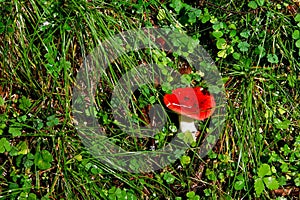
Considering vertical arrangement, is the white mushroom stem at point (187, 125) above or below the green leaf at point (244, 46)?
below

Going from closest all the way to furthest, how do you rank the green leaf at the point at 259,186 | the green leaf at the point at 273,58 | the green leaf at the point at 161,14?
1. the green leaf at the point at 259,186
2. the green leaf at the point at 273,58
3. the green leaf at the point at 161,14

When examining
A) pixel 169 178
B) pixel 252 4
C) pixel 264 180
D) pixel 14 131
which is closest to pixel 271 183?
pixel 264 180

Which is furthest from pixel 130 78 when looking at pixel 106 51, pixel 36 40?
pixel 36 40

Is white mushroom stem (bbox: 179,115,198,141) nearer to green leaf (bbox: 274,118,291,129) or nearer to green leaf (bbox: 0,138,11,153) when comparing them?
green leaf (bbox: 274,118,291,129)

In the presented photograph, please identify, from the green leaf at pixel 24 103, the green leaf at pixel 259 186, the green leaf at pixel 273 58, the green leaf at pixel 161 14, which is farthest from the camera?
the green leaf at pixel 161 14

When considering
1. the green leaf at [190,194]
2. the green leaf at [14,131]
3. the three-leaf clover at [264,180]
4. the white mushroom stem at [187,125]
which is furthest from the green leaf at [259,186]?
the green leaf at [14,131]

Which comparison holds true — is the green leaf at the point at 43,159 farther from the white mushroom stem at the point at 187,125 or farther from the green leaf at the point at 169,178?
the white mushroom stem at the point at 187,125

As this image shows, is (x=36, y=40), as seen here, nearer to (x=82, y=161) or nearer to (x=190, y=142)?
(x=82, y=161)

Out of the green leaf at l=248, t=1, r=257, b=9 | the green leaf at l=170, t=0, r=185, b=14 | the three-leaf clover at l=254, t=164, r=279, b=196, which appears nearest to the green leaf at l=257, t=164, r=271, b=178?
the three-leaf clover at l=254, t=164, r=279, b=196

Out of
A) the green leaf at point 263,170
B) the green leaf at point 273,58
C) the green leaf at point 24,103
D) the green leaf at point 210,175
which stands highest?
the green leaf at point 273,58
